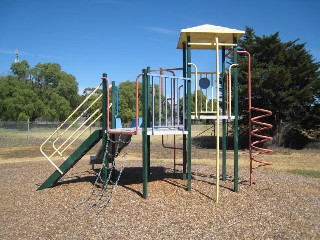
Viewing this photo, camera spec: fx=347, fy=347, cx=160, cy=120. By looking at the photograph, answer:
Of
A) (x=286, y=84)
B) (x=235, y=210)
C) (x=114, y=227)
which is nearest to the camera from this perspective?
(x=114, y=227)

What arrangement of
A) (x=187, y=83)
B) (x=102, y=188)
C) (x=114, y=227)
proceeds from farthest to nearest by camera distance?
(x=102, y=188)
(x=187, y=83)
(x=114, y=227)

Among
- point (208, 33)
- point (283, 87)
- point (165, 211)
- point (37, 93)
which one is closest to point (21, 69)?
point (37, 93)

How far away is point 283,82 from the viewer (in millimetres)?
20547

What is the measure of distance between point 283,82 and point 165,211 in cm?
1654

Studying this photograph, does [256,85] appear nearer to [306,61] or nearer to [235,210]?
[306,61]

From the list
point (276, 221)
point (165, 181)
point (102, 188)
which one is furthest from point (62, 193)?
point (276, 221)

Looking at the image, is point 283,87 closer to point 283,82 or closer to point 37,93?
point 283,82

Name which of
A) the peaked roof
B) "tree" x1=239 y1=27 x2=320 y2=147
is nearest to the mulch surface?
the peaked roof

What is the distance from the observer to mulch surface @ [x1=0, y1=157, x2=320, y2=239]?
16.8 ft

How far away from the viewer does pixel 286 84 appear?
20531mm

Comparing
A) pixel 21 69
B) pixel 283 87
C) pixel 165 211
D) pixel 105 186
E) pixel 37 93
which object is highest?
pixel 21 69

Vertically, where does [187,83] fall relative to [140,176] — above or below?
above

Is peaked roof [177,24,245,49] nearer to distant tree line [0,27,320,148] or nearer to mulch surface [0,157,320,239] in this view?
mulch surface [0,157,320,239]

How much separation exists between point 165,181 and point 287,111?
14.8 metres
